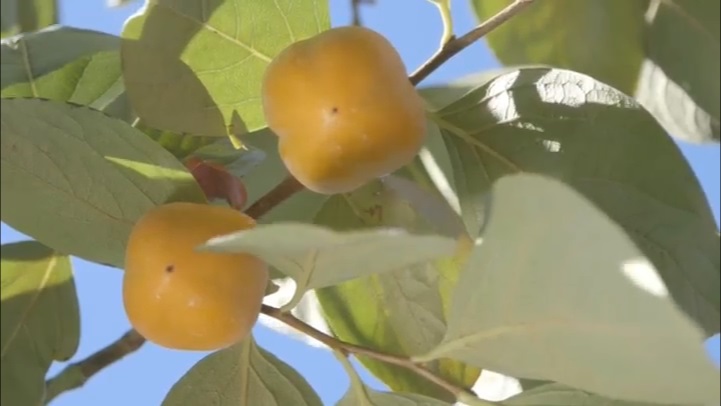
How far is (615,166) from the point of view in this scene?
46 cm

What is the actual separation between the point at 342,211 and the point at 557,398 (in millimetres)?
163

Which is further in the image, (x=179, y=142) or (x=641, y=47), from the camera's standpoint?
(x=641, y=47)

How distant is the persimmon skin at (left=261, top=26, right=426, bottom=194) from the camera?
37cm

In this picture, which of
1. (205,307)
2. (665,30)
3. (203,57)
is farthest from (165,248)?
(665,30)

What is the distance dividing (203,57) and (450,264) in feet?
0.55

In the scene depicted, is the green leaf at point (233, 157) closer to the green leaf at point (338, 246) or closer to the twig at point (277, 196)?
the twig at point (277, 196)

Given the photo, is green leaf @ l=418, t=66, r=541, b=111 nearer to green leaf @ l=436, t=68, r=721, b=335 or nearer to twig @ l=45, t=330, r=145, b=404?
green leaf @ l=436, t=68, r=721, b=335

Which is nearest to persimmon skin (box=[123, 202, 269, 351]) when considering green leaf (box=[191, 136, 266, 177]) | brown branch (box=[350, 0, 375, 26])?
green leaf (box=[191, 136, 266, 177])

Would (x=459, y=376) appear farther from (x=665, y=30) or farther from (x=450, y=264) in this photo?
(x=665, y=30)

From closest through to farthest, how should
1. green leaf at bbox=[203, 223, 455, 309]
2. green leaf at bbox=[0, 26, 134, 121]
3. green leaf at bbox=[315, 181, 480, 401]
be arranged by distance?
green leaf at bbox=[203, 223, 455, 309]
green leaf at bbox=[0, 26, 134, 121]
green leaf at bbox=[315, 181, 480, 401]

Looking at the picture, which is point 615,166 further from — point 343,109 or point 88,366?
point 88,366

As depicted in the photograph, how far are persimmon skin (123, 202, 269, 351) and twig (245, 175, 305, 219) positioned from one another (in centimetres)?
6

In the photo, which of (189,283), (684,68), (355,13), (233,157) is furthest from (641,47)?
(189,283)

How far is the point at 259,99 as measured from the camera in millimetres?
475
